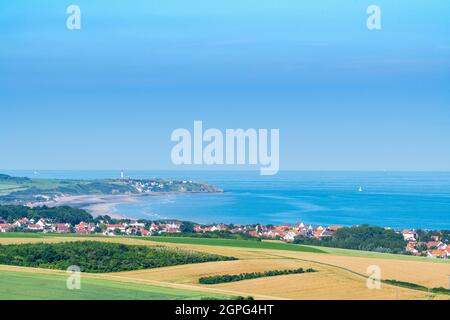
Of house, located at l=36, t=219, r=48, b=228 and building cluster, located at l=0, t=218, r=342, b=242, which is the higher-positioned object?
house, located at l=36, t=219, r=48, b=228

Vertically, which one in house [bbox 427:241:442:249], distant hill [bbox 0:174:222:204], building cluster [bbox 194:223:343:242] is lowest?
house [bbox 427:241:442:249]

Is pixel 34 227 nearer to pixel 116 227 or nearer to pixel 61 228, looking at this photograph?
pixel 61 228

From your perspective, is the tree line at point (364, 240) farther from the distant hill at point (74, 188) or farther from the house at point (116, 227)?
the distant hill at point (74, 188)

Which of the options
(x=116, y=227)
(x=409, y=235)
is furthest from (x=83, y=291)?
(x=116, y=227)

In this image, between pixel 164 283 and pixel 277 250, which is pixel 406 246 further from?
pixel 164 283

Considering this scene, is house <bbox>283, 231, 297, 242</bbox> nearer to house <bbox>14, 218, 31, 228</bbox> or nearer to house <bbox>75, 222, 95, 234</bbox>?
house <bbox>75, 222, 95, 234</bbox>

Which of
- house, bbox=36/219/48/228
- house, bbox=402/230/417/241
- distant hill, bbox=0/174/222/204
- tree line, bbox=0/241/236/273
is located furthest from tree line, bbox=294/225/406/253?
distant hill, bbox=0/174/222/204

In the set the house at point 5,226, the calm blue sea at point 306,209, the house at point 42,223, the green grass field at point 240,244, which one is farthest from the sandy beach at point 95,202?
the green grass field at point 240,244
